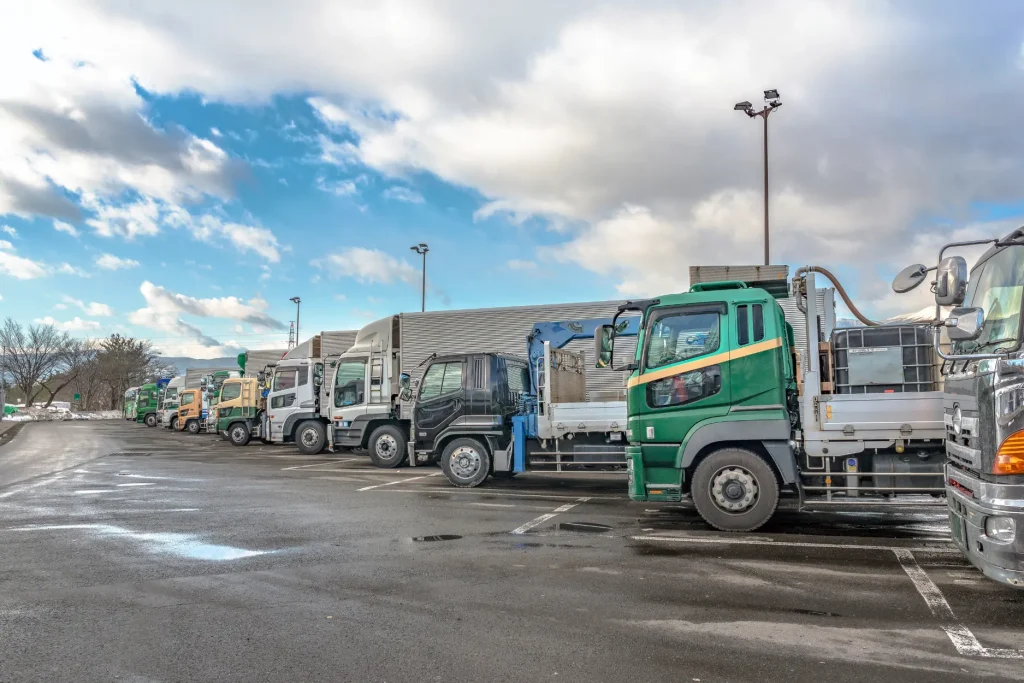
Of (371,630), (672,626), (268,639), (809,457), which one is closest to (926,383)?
(809,457)

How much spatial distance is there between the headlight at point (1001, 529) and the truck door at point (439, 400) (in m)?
8.88

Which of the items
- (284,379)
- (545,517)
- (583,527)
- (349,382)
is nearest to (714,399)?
(583,527)

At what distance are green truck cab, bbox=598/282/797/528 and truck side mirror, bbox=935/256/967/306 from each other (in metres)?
3.24

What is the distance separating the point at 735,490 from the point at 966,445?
2.94 meters

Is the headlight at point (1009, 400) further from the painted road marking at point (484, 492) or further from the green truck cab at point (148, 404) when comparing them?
the green truck cab at point (148, 404)

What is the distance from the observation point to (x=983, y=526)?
448cm

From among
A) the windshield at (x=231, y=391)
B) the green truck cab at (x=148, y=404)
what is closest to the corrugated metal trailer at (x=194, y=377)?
the green truck cab at (x=148, y=404)

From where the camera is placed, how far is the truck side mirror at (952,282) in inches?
174

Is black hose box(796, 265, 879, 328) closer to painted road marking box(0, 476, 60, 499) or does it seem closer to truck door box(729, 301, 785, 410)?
truck door box(729, 301, 785, 410)

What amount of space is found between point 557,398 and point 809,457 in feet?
14.8

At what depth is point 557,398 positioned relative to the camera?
11.4 metres

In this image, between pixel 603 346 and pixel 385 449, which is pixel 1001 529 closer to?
pixel 603 346

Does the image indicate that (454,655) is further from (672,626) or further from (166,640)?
(166,640)

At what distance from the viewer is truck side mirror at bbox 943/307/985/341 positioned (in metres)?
4.38
